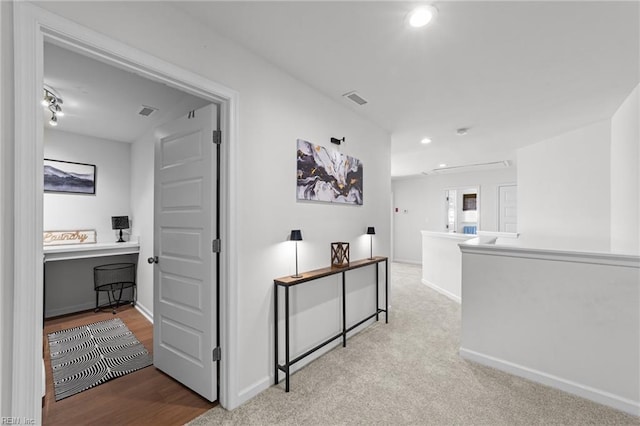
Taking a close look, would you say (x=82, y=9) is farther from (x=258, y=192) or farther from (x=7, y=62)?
(x=258, y=192)

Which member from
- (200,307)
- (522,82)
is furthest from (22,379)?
(522,82)

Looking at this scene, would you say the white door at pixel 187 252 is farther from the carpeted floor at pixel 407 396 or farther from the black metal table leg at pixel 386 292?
the black metal table leg at pixel 386 292

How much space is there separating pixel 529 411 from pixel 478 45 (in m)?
2.55

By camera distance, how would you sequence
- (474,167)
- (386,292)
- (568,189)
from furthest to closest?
(474,167) → (568,189) → (386,292)

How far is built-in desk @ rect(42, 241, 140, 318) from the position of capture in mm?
3455

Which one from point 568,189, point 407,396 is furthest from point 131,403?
point 568,189

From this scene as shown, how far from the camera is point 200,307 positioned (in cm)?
197

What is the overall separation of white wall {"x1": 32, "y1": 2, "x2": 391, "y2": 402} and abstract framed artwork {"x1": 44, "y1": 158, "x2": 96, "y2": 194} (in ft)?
10.9

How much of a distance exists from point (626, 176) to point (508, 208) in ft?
13.0

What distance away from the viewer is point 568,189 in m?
3.91

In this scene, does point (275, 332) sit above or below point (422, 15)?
below

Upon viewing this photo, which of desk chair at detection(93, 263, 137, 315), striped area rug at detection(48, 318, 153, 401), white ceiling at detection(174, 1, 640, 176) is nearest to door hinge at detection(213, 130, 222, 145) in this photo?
white ceiling at detection(174, 1, 640, 176)

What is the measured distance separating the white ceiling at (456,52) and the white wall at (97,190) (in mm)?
3341

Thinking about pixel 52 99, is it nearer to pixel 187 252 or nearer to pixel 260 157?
pixel 187 252
